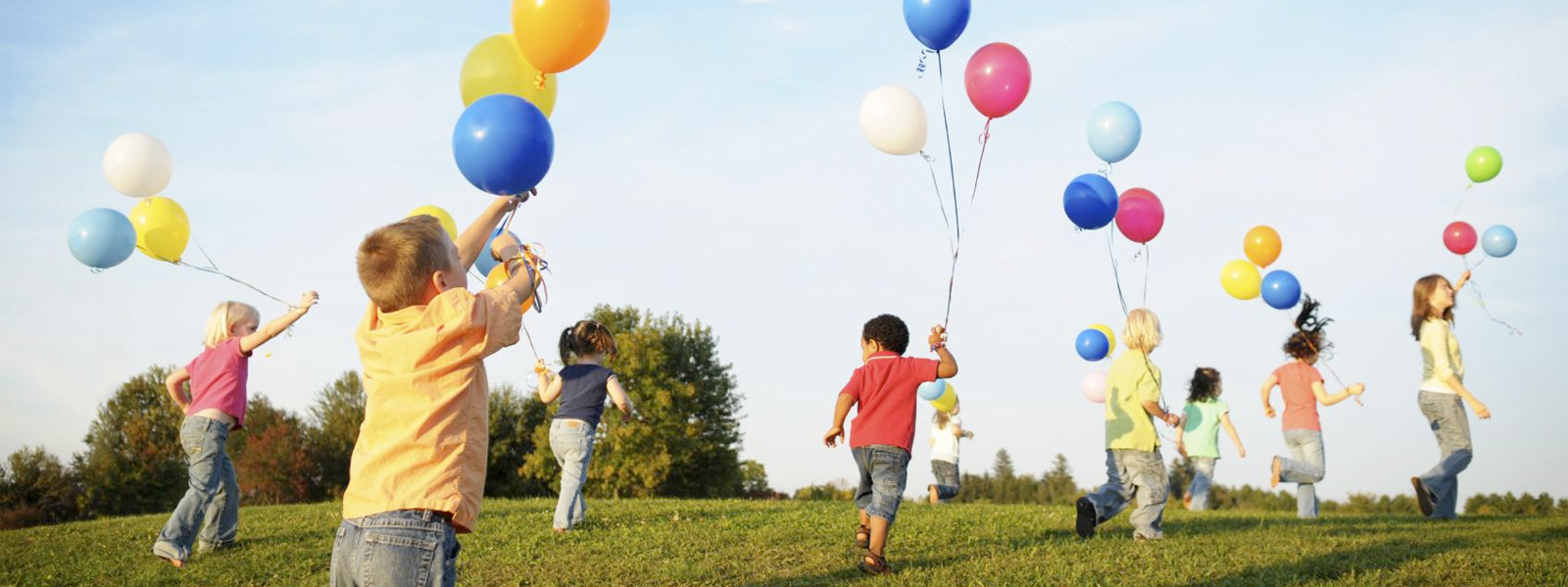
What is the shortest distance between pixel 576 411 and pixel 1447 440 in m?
7.78

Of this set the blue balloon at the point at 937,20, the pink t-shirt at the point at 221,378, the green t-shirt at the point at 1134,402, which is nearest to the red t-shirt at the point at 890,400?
the green t-shirt at the point at 1134,402

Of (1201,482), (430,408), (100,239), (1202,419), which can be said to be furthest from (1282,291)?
(100,239)

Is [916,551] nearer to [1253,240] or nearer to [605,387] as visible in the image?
[605,387]

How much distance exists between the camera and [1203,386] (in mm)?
13531

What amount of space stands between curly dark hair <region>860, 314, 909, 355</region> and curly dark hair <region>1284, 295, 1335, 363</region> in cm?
635

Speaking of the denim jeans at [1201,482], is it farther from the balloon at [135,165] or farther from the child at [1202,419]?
the balloon at [135,165]

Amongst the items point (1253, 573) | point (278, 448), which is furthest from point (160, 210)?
point (278, 448)

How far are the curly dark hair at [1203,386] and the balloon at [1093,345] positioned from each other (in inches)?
50.4

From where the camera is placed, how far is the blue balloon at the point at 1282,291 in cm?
1313

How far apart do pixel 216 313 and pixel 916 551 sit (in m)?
5.45

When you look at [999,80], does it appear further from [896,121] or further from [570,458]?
[570,458]

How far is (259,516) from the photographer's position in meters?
11.6

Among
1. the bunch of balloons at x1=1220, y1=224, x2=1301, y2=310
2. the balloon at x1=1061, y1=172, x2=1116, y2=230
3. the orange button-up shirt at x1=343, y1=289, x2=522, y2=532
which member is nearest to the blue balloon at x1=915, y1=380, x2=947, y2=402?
the bunch of balloons at x1=1220, y1=224, x2=1301, y2=310

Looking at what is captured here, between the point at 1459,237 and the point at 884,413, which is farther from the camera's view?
the point at 1459,237
